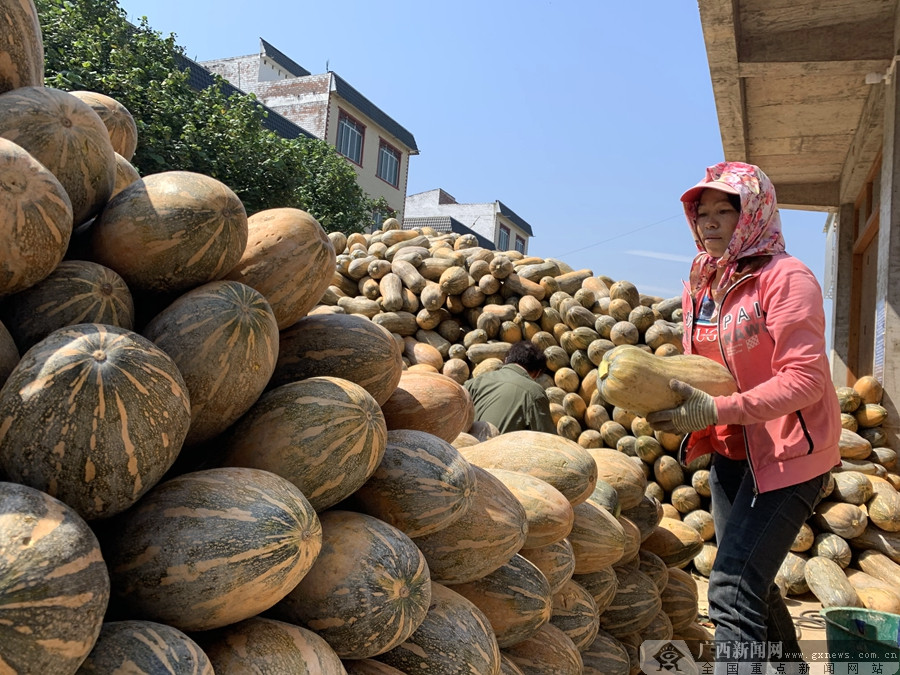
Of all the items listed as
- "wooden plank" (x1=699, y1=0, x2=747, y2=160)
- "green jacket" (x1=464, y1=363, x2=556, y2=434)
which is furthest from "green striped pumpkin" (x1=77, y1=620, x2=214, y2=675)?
"wooden plank" (x1=699, y1=0, x2=747, y2=160)

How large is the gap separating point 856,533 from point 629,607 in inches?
156

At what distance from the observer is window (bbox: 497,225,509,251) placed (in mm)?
42653

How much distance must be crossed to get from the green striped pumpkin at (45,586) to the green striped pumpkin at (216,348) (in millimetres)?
498

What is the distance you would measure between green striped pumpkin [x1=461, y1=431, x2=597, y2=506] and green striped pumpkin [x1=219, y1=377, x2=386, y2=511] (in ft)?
3.71

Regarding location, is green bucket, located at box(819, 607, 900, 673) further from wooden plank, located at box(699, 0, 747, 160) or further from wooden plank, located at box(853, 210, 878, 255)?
wooden plank, located at box(853, 210, 878, 255)

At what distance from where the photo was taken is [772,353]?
3004 millimetres

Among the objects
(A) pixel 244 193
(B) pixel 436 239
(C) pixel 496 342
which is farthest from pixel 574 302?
(A) pixel 244 193

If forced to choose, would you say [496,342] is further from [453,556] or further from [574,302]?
[453,556]

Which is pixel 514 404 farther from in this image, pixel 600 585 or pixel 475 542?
pixel 475 542

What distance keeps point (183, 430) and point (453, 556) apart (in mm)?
957

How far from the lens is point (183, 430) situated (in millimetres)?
1538

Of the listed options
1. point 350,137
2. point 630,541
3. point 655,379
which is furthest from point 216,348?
point 350,137

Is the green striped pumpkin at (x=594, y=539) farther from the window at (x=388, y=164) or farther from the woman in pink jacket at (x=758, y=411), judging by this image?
the window at (x=388, y=164)

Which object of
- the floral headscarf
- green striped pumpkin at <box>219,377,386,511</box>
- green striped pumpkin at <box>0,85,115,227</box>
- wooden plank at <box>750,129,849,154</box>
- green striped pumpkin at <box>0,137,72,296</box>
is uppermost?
wooden plank at <box>750,129,849,154</box>
